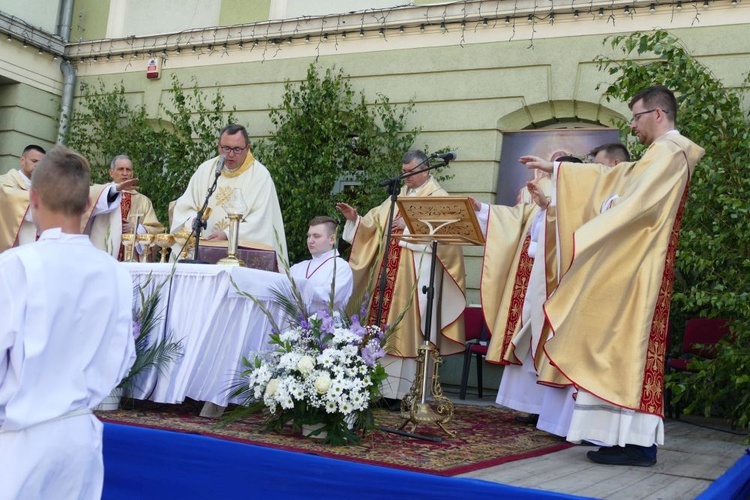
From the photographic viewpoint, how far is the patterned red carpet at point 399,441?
14.5ft

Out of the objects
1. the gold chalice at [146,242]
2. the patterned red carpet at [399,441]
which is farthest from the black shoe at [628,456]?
the gold chalice at [146,242]

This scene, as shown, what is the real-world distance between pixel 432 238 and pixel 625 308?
3.99 feet

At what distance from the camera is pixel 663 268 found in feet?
16.6

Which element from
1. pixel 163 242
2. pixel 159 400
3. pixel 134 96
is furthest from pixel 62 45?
pixel 159 400

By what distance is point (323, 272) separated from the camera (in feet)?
21.3

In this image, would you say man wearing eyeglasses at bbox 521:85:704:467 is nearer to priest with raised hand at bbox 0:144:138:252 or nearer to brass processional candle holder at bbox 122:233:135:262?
brass processional candle holder at bbox 122:233:135:262

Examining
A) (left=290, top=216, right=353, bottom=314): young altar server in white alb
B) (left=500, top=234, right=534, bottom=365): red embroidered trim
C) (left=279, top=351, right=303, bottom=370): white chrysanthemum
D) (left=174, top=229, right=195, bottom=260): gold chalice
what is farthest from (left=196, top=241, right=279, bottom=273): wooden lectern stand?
(left=500, top=234, right=534, bottom=365): red embroidered trim

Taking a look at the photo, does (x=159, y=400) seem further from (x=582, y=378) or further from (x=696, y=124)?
(x=696, y=124)

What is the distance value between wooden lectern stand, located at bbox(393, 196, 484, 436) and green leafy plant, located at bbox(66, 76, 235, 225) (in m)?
6.17

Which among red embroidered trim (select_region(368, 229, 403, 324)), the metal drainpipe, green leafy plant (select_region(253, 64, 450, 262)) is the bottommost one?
red embroidered trim (select_region(368, 229, 403, 324))

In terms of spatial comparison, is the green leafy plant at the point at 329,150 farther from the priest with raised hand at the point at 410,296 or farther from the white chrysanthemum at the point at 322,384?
the white chrysanthemum at the point at 322,384

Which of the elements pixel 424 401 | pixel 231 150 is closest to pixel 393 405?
pixel 424 401

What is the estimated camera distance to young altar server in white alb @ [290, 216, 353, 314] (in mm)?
5953

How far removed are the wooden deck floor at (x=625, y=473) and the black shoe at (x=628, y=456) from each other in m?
0.05
